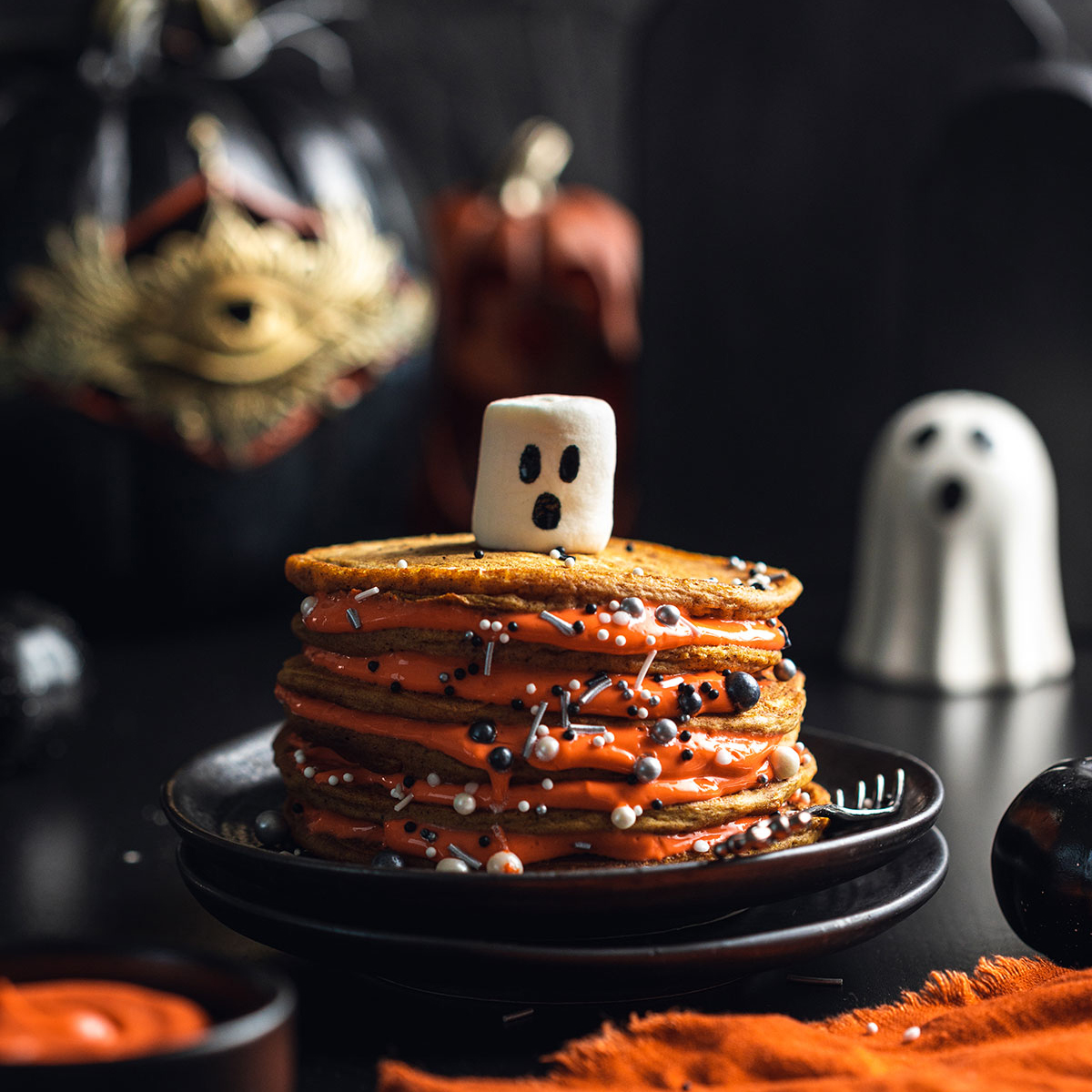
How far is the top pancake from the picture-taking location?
932 millimetres

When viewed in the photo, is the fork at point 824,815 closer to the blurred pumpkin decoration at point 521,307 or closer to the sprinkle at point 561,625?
the sprinkle at point 561,625

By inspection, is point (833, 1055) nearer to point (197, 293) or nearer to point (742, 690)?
point (742, 690)

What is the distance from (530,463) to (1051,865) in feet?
1.46

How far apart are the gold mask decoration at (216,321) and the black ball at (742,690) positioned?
4.21 ft

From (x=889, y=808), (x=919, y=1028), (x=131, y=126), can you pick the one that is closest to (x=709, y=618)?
(x=889, y=808)

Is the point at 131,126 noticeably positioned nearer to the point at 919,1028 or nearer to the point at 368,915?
the point at 368,915

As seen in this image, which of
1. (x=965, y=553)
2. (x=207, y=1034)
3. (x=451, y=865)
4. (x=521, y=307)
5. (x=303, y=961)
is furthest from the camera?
(x=521, y=307)

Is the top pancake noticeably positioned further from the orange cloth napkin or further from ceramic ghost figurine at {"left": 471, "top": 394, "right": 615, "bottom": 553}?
the orange cloth napkin

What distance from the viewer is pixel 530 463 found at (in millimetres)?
1027

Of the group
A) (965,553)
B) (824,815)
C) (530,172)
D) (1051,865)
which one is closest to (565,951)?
(824,815)

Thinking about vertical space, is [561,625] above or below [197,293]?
below

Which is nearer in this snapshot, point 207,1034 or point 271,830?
point 207,1034

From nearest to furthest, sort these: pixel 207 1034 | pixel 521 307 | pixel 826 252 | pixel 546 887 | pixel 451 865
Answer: pixel 207 1034
pixel 546 887
pixel 451 865
pixel 826 252
pixel 521 307

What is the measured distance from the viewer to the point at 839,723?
1772 millimetres
